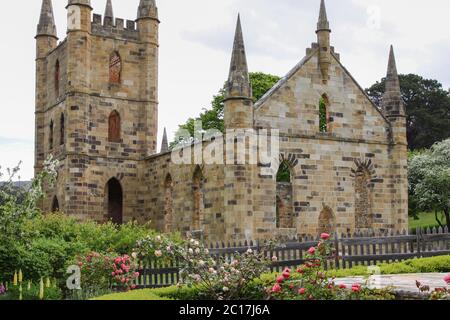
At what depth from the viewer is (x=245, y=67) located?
29.4 m

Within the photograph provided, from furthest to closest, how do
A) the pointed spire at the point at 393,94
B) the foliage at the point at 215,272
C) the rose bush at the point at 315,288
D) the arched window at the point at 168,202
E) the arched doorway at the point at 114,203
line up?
1. the arched doorway at the point at 114,203
2. the arched window at the point at 168,202
3. the pointed spire at the point at 393,94
4. the foliage at the point at 215,272
5. the rose bush at the point at 315,288

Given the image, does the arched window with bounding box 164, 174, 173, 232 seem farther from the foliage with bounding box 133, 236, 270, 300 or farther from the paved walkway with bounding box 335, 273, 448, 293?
the paved walkway with bounding box 335, 273, 448, 293

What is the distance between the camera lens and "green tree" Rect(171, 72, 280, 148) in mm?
54938

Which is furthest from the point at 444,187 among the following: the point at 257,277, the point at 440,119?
the point at 257,277

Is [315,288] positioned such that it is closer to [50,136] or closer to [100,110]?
[100,110]

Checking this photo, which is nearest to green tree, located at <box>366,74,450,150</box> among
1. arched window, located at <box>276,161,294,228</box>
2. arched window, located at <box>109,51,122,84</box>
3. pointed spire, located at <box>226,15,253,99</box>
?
arched window, located at <box>109,51,122,84</box>

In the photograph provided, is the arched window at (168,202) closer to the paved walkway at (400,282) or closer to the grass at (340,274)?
the grass at (340,274)

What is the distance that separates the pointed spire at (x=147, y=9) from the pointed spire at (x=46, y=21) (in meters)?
6.16

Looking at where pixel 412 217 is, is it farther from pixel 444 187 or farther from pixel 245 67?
pixel 245 67

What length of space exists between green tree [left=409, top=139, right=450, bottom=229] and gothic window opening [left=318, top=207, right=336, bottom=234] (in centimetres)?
2310

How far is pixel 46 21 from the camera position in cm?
4553

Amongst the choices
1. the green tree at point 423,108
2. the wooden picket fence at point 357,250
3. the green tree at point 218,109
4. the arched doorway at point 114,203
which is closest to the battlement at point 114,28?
the arched doorway at point 114,203

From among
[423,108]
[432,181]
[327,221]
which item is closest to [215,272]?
[327,221]

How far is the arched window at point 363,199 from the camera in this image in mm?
32781
